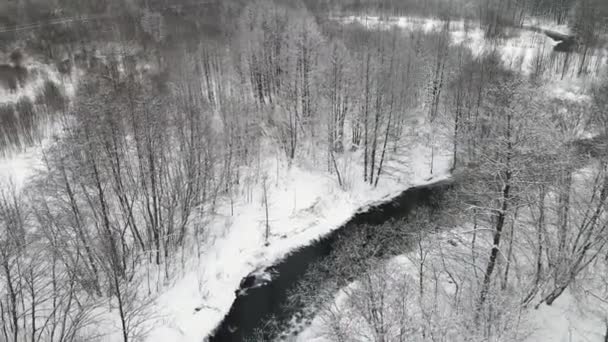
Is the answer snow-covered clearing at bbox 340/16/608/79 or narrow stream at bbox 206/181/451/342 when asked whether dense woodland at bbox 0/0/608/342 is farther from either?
narrow stream at bbox 206/181/451/342

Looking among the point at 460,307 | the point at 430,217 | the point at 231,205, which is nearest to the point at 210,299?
the point at 231,205

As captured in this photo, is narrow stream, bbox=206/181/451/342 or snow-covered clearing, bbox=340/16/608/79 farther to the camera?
snow-covered clearing, bbox=340/16/608/79

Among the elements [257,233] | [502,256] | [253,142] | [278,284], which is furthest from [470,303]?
[253,142]

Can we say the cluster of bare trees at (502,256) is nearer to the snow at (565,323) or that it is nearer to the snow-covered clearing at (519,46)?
the snow at (565,323)

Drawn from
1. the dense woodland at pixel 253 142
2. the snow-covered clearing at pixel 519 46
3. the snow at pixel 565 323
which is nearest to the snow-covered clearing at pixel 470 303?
the snow at pixel 565 323

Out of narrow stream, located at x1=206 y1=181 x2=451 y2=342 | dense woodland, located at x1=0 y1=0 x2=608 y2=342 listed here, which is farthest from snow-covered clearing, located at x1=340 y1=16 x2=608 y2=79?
narrow stream, located at x1=206 y1=181 x2=451 y2=342
